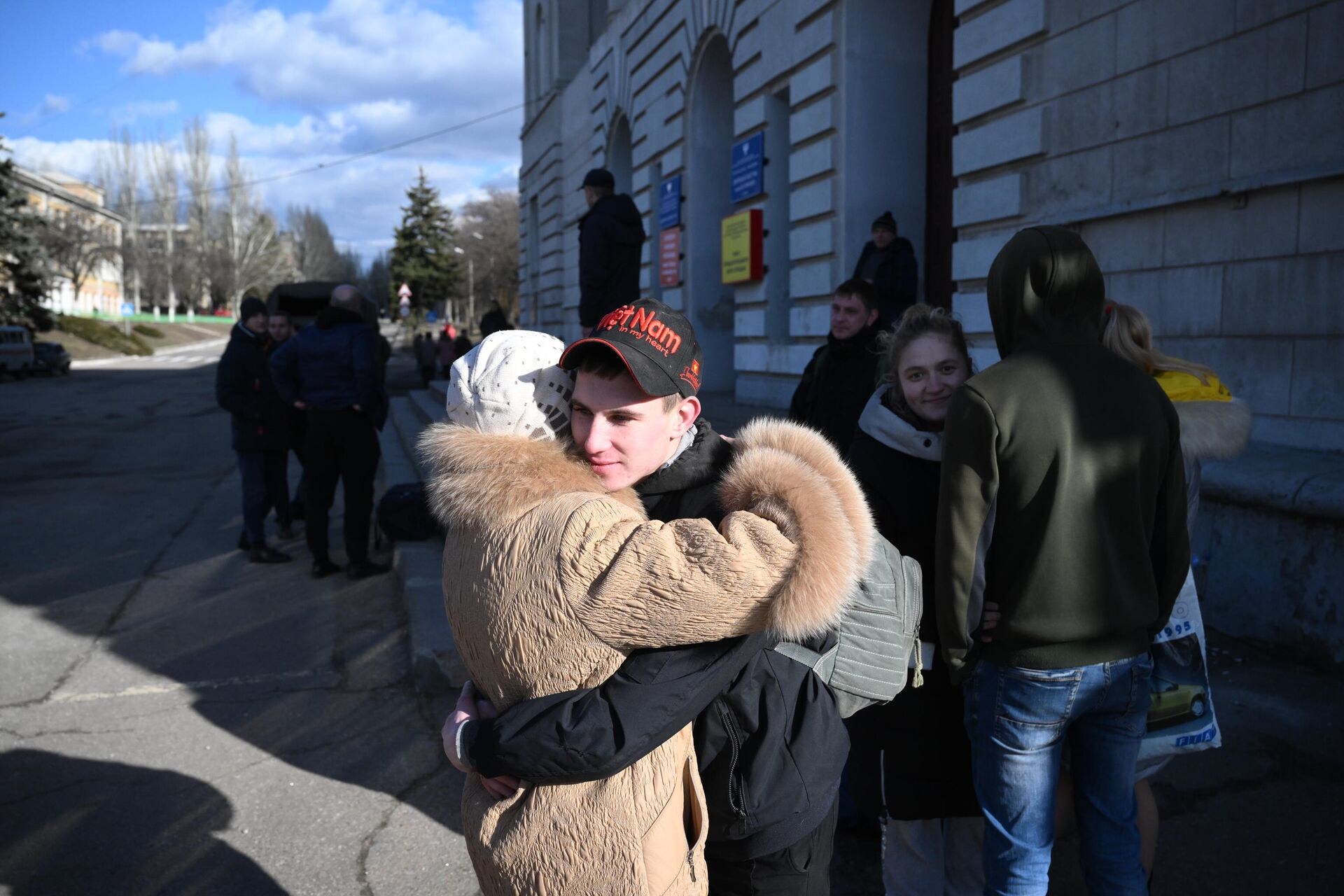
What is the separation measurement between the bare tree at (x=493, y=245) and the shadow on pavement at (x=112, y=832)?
6741 centimetres

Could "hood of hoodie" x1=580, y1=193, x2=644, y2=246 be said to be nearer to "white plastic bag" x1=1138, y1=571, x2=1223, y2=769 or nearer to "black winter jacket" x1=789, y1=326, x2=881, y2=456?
"black winter jacket" x1=789, y1=326, x2=881, y2=456

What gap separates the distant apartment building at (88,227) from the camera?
68.9 meters

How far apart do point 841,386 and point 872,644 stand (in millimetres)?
2862

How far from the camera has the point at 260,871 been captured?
3193 mm

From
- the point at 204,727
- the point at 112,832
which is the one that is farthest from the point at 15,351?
the point at 112,832

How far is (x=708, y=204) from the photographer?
14664mm

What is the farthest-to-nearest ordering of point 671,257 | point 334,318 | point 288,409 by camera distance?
point 671,257 < point 288,409 < point 334,318

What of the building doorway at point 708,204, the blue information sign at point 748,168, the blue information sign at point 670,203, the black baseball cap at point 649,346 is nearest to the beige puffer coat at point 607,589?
the black baseball cap at point 649,346

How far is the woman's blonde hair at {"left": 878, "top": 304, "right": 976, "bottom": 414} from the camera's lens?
2.57 m

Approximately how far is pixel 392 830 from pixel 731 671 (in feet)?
7.88

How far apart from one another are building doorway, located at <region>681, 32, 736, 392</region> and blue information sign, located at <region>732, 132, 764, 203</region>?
1831 millimetres

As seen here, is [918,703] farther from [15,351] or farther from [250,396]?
[15,351]

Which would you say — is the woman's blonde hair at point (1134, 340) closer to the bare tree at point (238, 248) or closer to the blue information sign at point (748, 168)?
the blue information sign at point (748, 168)

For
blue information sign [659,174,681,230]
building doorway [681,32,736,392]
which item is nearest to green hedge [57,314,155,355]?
blue information sign [659,174,681,230]
